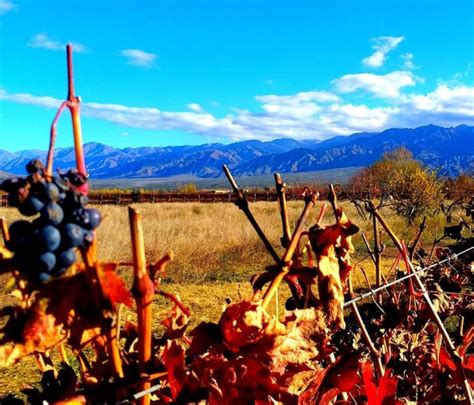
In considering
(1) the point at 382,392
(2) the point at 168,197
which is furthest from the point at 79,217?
(2) the point at 168,197

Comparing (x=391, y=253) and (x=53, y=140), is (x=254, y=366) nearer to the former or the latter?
(x=53, y=140)

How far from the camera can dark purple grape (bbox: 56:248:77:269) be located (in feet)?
1.99

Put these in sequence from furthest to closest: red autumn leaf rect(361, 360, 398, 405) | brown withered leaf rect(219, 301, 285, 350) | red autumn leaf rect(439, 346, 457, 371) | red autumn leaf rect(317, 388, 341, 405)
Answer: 1. red autumn leaf rect(439, 346, 457, 371)
2. red autumn leaf rect(361, 360, 398, 405)
3. red autumn leaf rect(317, 388, 341, 405)
4. brown withered leaf rect(219, 301, 285, 350)

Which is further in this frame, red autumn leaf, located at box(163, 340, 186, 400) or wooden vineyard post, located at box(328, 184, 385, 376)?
wooden vineyard post, located at box(328, 184, 385, 376)

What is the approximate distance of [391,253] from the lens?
9914 millimetres

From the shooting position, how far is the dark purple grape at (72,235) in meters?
0.60

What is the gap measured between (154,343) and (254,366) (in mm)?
203

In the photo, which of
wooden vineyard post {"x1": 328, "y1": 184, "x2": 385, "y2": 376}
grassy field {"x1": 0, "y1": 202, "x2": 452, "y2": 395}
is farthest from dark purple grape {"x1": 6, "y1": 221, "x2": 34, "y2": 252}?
grassy field {"x1": 0, "y1": 202, "x2": 452, "y2": 395}

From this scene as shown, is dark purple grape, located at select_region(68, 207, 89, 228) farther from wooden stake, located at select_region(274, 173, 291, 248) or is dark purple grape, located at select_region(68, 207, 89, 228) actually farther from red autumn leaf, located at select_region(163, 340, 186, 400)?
wooden stake, located at select_region(274, 173, 291, 248)

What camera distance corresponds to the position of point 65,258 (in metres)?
0.61

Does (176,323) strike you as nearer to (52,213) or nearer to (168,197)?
(52,213)

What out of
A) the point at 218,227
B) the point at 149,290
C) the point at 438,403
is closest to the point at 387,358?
the point at 438,403

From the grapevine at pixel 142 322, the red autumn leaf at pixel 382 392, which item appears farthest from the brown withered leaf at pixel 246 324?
the red autumn leaf at pixel 382 392

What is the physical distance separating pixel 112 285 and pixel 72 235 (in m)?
0.08
